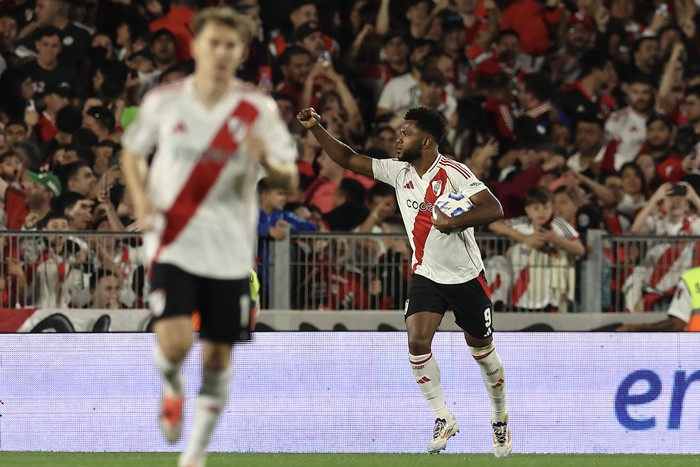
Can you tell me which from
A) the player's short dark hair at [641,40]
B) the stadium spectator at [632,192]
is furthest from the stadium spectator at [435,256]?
the player's short dark hair at [641,40]

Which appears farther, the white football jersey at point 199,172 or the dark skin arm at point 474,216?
the dark skin arm at point 474,216

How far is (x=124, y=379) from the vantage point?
1127 cm

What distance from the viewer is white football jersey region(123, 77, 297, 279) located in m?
7.33

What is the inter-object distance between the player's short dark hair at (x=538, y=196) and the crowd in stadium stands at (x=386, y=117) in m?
0.01

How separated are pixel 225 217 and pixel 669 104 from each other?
11.4 meters

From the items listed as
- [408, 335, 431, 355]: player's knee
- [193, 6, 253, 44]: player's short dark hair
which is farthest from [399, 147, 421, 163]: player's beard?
Answer: [193, 6, 253, 44]: player's short dark hair

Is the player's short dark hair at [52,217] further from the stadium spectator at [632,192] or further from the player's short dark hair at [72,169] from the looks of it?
the stadium spectator at [632,192]

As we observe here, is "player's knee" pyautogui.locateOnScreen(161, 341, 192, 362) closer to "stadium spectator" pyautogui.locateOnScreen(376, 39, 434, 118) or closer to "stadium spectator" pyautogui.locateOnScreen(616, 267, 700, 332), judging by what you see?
"stadium spectator" pyautogui.locateOnScreen(616, 267, 700, 332)

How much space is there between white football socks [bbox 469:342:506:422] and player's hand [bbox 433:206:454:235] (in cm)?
92

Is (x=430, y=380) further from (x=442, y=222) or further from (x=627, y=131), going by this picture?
(x=627, y=131)

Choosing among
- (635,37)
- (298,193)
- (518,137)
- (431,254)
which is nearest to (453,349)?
(431,254)

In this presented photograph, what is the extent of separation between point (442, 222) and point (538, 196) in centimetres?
394

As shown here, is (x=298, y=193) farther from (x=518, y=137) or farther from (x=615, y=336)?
(x=615, y=336)

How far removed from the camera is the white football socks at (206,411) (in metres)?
7.26
